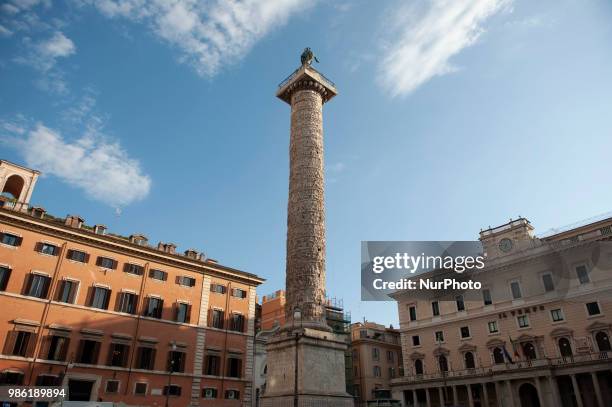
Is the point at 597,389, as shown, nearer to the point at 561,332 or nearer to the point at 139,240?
the point at 561,332

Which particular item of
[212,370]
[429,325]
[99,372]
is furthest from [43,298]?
[429,325]

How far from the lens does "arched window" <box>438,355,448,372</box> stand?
105 feet

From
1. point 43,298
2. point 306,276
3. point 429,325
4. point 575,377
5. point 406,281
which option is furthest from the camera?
point 406,281

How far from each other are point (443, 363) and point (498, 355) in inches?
165

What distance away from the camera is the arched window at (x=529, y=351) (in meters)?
27.9

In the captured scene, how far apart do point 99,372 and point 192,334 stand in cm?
536

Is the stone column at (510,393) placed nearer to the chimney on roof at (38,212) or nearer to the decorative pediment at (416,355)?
the decorative pediment at (416,355)

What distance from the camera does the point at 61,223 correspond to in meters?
23.5

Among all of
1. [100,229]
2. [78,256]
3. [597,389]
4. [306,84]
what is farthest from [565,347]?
[78,256]

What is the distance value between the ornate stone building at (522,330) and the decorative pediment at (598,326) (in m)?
0.05

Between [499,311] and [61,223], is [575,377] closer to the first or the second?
[499,311]

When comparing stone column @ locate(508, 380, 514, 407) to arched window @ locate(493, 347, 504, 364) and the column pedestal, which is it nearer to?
arched window @ locate(493, 347, 504, 364)

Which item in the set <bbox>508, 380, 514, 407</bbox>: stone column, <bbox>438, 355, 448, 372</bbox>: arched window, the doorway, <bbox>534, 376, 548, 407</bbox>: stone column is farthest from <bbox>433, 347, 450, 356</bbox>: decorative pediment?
<bbox>534, 376, 548, 407</bbox>: stone column

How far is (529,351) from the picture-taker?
92.4 feet
